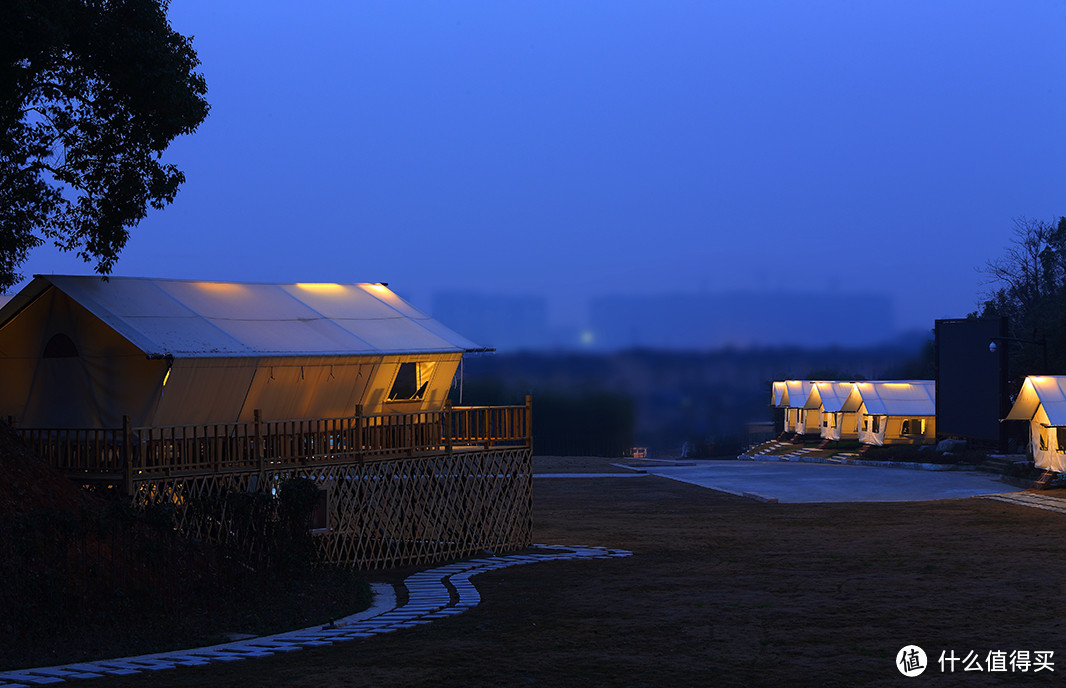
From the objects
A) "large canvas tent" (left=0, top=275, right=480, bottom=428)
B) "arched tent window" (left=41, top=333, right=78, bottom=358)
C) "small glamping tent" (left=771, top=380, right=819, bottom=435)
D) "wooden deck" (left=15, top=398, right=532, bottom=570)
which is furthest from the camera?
"small glamping tent" (left=771, top=380, right=819, bottom=435)

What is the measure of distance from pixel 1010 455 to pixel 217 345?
115 feet

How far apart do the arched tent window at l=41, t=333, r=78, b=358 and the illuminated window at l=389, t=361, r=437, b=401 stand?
629cm

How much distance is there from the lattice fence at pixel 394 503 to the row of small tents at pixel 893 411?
2001 cm

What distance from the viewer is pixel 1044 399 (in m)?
34.9

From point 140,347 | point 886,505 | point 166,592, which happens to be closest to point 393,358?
point 140,347

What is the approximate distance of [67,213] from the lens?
61.9 feet

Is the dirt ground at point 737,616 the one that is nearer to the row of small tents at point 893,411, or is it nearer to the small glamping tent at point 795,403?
the row of small tents at point 893,411

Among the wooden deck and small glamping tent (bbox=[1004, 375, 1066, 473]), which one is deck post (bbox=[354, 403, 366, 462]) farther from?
small glamping tent (bbox=[1004, 375, 1066, 473])

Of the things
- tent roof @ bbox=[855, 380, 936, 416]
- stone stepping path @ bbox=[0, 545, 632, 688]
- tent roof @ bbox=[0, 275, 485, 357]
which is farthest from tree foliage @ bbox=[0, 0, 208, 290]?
tent roof @ bbox=[855, 380, 936, 416]

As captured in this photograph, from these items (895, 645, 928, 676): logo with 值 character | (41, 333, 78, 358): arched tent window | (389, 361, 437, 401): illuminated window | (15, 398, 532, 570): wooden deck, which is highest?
(41, 333, 78, 358): arched tent window

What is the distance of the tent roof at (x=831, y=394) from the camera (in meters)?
61.4

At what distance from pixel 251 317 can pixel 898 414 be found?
131ft

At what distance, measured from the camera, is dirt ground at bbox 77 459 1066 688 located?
34.3 ft

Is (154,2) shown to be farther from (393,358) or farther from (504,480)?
(504,480)
